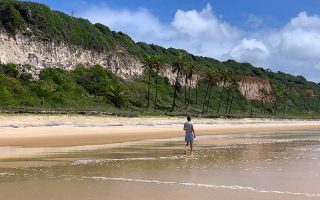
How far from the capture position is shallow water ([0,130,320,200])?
1055 cm

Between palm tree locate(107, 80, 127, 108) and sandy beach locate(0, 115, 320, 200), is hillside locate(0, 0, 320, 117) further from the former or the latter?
sandy beach locate(0, 115, 320, 200)

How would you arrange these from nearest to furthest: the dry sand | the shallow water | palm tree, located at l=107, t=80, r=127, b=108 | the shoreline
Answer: the shallow water < the dry sand < the shoreline < palm tree, located at l=107, t=80, r=127, b=108

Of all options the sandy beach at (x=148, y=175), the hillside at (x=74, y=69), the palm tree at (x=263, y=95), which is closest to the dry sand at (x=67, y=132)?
the sandy beach at (x=148, y=175)

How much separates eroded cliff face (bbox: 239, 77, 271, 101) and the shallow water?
4409 inches

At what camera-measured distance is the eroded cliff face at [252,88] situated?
428ft

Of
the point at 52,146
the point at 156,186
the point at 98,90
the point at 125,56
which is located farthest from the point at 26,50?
the point at 156,186

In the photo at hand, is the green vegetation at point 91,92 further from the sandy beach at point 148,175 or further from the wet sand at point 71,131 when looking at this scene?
the sandy beach at point 148,175

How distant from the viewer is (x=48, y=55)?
7000cm

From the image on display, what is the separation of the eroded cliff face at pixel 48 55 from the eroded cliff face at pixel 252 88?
53138mm

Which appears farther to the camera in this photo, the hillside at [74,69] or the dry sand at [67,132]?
the hillside at [74,69]

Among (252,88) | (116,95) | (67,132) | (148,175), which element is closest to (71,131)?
(67,132)

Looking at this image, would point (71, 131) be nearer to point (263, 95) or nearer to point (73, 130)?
point (73, 130)

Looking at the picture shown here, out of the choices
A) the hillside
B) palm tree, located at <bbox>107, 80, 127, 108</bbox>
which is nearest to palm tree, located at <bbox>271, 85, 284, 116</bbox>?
the hillside

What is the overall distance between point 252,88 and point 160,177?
4880 inches
